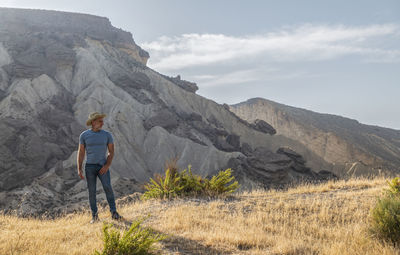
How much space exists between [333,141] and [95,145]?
Result: 54.7 m

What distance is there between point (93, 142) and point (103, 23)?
2871 inches

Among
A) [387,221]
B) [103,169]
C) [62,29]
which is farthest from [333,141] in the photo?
[103,169]

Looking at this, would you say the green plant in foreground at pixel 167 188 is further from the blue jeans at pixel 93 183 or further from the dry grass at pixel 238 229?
the blue jeans at pixel 93 183

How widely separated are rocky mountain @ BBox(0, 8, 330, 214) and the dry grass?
15.4 meters

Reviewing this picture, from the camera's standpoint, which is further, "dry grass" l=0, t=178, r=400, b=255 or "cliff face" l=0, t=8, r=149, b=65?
"cliff face" l=0, t=8, r=149, b=65

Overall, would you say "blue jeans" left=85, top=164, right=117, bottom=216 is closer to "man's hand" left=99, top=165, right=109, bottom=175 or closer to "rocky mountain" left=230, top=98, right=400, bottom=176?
"man's hand" left=99, top=165, right=109, bottom=175

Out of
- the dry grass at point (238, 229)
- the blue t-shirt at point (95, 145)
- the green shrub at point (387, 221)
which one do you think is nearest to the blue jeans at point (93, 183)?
the blue t-shirt at point (95, 145)

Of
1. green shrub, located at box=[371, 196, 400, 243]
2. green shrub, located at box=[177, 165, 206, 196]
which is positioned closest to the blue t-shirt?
green shrub, located at box=[177, 165, 206, 196]

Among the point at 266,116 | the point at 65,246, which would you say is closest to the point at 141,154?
the point at 65,246

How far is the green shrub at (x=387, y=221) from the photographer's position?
521cm

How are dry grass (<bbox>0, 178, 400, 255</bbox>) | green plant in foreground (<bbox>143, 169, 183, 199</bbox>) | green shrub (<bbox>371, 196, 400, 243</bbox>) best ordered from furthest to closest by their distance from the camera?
green plant in foreground (<bbox>143, 169, 183, 199</bbox>)
green shrub (<bbox>371, 196, 400, 243</bbox>)
dry grass (<bbox>0, 178, 400, 255</bbox>)

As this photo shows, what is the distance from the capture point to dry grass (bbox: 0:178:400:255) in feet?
15.6

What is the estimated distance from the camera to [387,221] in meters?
5.33

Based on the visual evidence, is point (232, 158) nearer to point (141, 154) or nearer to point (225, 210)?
point (141, 154)
